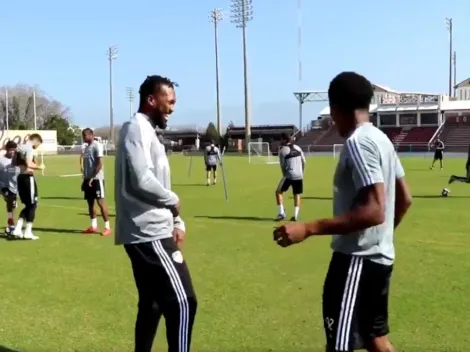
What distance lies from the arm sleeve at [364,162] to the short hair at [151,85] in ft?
5.03

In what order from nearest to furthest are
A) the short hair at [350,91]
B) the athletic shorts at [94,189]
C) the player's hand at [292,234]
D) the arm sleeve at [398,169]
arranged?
the player's hand at [292,234]
the short hair at [350,91]
the arm sleeve at [398,169]
the athletic shorts at [94,189]

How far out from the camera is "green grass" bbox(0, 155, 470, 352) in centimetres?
558

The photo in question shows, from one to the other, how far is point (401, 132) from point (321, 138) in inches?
385

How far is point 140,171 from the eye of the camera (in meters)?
4.18

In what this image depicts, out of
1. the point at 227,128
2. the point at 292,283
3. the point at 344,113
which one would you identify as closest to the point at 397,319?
the point at 292,283

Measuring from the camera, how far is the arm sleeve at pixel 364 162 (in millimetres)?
3355

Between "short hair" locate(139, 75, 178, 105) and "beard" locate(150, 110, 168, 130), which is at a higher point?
"short hair" locate(139, 75, 178, 105)

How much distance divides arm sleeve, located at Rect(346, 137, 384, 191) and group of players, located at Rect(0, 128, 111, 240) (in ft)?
28.5

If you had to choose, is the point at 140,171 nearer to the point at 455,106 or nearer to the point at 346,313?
the point at 346,313

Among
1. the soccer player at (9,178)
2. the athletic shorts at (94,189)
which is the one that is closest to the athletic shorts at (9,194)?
the soccer player at (9,178)

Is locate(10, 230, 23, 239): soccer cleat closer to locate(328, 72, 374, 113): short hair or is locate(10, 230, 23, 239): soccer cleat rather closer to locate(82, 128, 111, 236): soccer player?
locate(82, 128, 111, 236): soccer player

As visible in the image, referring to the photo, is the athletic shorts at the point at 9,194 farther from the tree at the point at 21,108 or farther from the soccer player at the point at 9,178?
the tree at the point at 21,108

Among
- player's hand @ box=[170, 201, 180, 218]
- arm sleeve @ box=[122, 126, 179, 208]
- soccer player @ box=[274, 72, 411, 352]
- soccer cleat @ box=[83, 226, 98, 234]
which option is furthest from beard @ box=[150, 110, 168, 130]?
soccer cleat @ box=[83, 226, 98, 234]

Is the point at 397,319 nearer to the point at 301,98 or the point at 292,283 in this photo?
the point at 292,283
